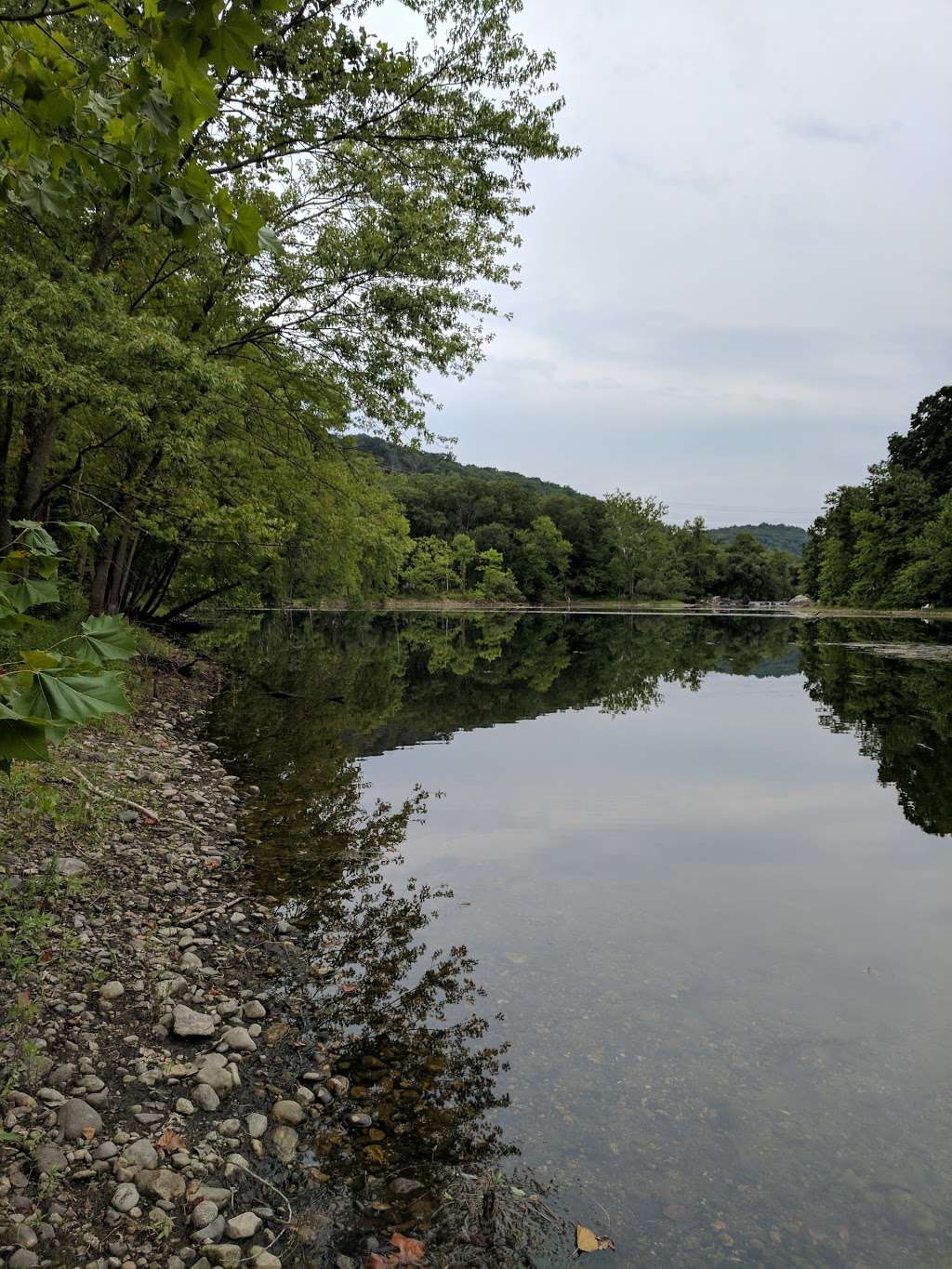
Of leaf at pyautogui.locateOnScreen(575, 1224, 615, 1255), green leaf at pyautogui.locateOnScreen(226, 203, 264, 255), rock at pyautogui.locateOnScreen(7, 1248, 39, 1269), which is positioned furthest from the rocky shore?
green leaf at pyautogui.locateOnScreen(226, 203, 264, 255)

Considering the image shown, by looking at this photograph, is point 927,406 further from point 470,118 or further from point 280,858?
point 280,858

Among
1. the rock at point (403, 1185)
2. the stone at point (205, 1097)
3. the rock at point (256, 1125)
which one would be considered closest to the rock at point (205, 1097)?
the stone at point (205, 1097)

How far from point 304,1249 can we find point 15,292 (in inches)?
400

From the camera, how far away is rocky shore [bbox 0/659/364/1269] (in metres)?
3.55

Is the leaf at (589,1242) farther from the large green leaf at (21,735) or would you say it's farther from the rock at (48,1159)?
the large green leaf at (21,735)

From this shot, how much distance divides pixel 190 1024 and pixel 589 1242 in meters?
2.84

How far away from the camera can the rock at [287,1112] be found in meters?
4.47

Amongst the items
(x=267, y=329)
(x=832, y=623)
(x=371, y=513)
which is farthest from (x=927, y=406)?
(x=267, y=329)

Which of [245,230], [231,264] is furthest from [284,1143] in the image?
[231,264]

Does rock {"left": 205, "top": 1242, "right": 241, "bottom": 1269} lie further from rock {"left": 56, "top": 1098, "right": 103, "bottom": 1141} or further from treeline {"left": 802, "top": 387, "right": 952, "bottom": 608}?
treeline {"left": 802, "top": 387, "right": 952, "bottom": 608}

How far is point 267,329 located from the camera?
15.3 meters

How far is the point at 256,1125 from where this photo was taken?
4344mm

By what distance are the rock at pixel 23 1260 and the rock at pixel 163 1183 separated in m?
0.57

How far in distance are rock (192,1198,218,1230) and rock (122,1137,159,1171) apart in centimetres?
35
